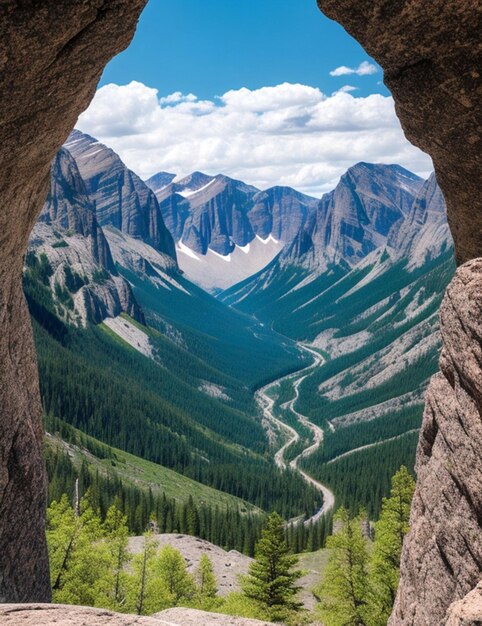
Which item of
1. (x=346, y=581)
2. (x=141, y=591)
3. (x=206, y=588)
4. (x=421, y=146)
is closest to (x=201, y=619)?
(x=421, y=146)

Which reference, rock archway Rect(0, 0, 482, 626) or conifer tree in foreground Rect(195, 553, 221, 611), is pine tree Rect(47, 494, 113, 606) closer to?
conifer tree in foreground Rect(195, 553, 221, 611)

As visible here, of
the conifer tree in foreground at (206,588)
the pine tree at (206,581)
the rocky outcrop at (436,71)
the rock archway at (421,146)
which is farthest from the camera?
the pine tree at (206,581)

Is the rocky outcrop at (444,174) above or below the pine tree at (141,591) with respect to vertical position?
above

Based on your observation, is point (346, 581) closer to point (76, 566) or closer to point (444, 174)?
point (76, 566)

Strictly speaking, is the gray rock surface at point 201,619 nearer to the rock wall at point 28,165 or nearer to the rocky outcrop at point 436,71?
the rock wall at point 28,165

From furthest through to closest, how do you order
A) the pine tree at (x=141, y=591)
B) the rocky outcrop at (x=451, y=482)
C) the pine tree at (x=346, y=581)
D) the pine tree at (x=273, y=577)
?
the pine tree at (x=141, y=591) → the pine tree at (x=346, y=581) → the pine tree at (x=273, y=577) → the rocky outcrop at (x=451, y=482)

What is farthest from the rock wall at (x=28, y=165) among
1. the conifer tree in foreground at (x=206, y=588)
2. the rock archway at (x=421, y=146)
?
the conifer tree in foreground at (x=206, y=588)

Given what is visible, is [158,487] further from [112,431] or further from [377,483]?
[377,483]

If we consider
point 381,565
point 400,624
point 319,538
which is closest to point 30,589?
point 400,624
